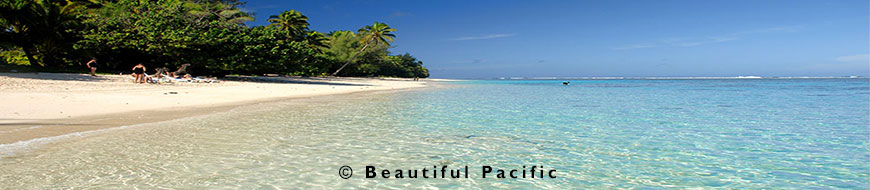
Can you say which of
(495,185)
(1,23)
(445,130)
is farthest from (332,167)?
(1,23)

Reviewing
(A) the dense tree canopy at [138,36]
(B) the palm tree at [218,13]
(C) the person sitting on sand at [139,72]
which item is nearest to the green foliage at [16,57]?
(A) the dense tree canopy at [138,36]

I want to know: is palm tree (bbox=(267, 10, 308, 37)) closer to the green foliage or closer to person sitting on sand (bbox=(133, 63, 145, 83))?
the green foliage

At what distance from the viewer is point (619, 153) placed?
6.55m

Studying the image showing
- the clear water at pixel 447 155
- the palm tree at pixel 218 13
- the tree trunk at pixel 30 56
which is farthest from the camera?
the palm tree at pixel 218 13

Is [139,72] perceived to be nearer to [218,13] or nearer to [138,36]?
[138,36]

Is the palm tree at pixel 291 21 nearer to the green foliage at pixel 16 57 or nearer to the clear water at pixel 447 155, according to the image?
the green foliage at pixel 16 57

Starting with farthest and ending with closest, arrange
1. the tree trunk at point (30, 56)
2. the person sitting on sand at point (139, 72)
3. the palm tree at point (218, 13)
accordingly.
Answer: the palm tree at point (218, 13)
the tree trunk at point (30, 56)
the person sitting on sand at point (139, 72)

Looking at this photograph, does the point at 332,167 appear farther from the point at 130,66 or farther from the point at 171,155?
the point at 130,66

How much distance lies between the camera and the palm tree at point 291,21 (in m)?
56.3

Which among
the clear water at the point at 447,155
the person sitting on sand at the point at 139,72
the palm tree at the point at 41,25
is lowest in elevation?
the clear water at the point at 447,155

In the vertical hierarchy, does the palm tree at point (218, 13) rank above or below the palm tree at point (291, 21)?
below

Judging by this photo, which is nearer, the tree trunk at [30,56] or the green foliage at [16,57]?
the tree trunk at [30,56]

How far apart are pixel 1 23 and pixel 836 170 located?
36323 mm

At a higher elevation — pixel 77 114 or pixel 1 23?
pixel 1 23
